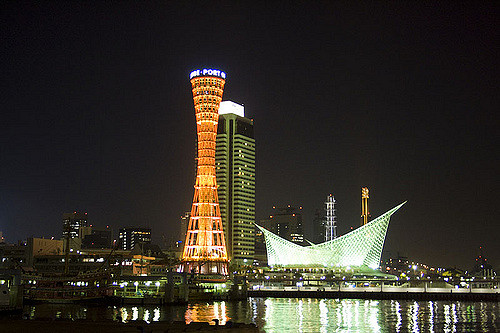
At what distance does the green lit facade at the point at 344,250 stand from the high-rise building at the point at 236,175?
38446 millimetres

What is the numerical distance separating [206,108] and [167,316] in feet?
129

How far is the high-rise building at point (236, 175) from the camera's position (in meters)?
167

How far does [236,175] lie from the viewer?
16862 centimetres

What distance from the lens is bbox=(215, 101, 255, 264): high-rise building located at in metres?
167

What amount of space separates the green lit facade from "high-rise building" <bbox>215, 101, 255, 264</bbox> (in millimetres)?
38446

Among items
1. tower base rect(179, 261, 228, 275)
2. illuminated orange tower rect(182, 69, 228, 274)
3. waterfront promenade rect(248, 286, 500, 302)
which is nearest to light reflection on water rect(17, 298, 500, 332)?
waterfront promenade rect(248, 286, 500, 302)

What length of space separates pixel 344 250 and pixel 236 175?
5642 centimetres

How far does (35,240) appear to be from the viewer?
106 metres

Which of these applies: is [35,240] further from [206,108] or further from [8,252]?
[206,108]

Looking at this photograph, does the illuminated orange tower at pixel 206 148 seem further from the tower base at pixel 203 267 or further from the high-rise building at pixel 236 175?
the high-rise building at pixel 236 175

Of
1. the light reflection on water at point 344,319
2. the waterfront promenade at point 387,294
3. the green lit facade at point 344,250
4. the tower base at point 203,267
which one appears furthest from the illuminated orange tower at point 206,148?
the green lit facade at point 344,250

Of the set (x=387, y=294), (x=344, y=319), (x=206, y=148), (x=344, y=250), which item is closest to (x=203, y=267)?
(x=206, y=148)

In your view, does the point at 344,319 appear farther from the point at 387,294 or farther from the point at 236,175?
the point at 236,175

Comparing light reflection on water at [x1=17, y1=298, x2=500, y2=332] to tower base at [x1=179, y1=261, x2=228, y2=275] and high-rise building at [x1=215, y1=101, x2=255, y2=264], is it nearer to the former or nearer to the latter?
tower base at [x1=179, y1=261, x2=228, y2=275]
